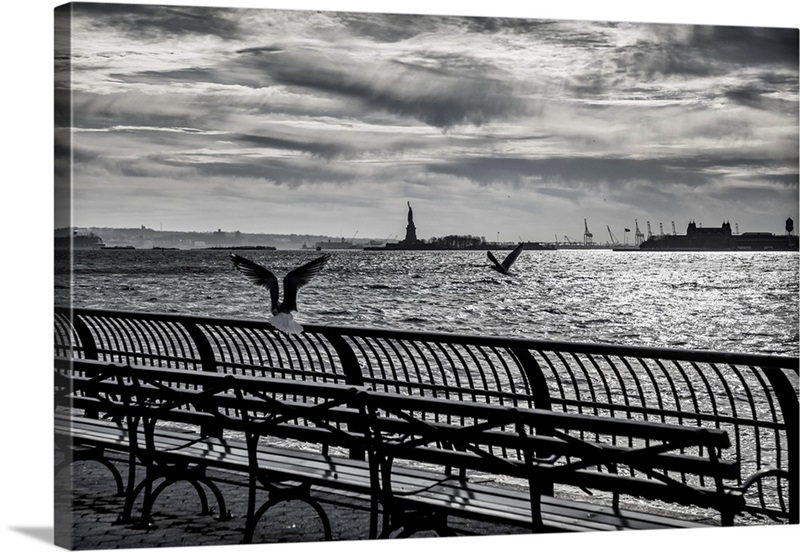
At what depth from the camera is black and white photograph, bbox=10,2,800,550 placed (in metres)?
6.42

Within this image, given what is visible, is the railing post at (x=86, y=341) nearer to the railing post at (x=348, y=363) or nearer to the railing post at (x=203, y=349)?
the railing post at (x=203, y=349)

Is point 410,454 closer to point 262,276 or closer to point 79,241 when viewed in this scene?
point 79,241

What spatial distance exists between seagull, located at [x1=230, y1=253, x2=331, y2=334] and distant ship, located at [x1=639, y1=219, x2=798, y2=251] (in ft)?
9.54

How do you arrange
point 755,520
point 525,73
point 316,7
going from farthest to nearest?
1. point 525,73
2. point 316,7
3. point 755,520

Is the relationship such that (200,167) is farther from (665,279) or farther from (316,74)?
(665,279)

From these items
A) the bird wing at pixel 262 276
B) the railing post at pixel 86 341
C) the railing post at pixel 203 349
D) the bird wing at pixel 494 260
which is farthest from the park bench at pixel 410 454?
the bird wing at pixel 494 260

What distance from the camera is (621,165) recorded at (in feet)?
31.7

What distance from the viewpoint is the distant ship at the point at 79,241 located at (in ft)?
21.7

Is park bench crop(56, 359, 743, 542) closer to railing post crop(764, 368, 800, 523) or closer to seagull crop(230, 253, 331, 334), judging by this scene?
railing post crop(764, 368, 800, 523)

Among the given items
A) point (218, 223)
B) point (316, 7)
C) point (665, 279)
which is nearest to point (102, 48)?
point (316, 7)

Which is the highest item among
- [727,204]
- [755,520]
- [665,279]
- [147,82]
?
[147,82]

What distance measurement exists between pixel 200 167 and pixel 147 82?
46.4 inches

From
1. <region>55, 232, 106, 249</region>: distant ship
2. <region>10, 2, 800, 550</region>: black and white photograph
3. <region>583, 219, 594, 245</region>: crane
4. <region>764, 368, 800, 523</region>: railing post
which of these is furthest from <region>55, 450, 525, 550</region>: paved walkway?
<region>583, 219, 594, 245</region>: crane

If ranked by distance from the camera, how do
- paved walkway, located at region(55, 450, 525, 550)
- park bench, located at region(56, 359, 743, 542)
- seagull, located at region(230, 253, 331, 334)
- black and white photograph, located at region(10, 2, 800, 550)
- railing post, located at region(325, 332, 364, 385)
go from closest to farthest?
park bench, located at region(56, 359, 743, 542)
black and white photograph, located at region(10, 2, 800, 550)
paved walkway, located at region(55, 450, 525, 550)
railing post, located at region(325, 332, 364, 385)
seagull, located at region(230, 253, 331, 334)
